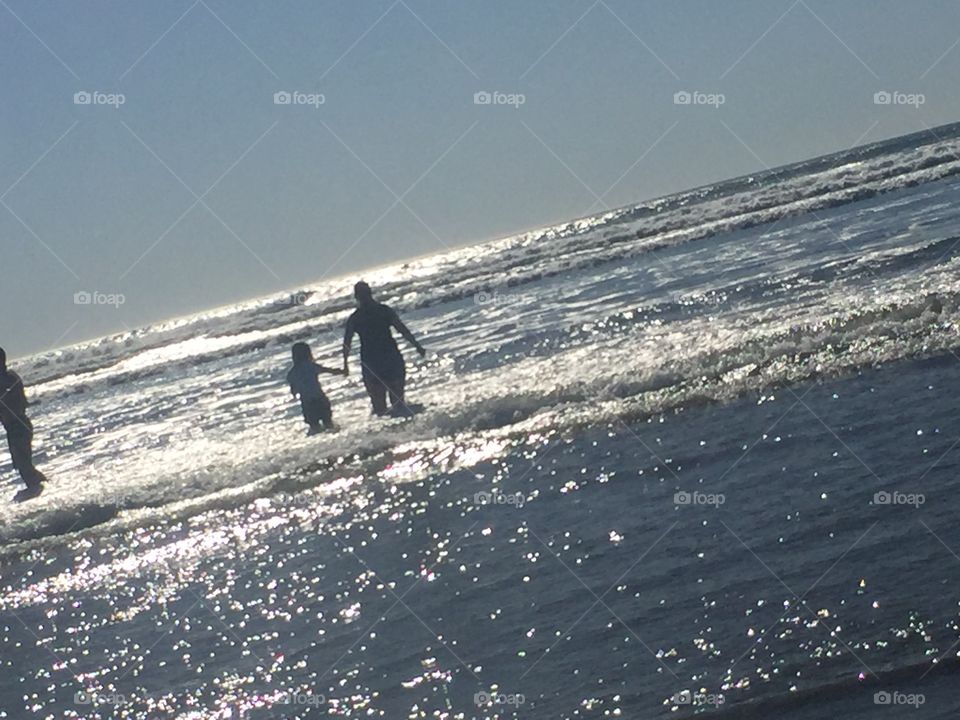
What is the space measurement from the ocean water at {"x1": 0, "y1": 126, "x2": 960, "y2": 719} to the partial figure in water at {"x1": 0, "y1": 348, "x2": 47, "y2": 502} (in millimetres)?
407

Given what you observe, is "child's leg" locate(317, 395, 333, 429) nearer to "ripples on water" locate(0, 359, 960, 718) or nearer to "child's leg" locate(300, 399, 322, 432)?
"child's leg" locate(300, 399, 322, 432)

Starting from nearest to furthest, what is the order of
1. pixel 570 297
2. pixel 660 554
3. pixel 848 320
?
pixel 660 554 → pixel 848 320 → pixel 570 297

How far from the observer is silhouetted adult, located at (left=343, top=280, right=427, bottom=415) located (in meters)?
15.4

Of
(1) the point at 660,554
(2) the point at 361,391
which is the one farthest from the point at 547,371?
(1) the point at 660,554

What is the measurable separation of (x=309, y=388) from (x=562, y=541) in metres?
8.00

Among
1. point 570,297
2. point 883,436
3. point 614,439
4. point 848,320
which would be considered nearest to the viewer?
point 883,436

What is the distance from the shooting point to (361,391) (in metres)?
20.0

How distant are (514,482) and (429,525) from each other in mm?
1174

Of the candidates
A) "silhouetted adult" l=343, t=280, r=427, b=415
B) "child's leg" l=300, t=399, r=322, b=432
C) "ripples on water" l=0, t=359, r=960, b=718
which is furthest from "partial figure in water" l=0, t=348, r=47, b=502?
"ripples on water" l=0, t=359, r=960, b=718

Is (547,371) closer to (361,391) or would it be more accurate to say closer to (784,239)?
(361,391)

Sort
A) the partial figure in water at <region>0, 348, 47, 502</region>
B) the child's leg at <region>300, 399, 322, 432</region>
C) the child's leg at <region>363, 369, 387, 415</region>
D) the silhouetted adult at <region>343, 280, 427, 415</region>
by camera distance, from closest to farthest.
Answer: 1. the silhouetted adult at <region>343, 280, 427, 415</region>
2. the child's leg at <region>363, 369, 387, 415</region>
3. the child's leg at <region>300, 399, 322, 432</region>
4. the partial figure in water at <region>0, 348, 47, 502</region>

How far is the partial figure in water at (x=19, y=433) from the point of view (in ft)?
56.3

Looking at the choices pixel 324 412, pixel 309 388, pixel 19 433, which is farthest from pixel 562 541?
pixel 19 433

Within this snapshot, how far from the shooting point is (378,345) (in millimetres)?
15422
